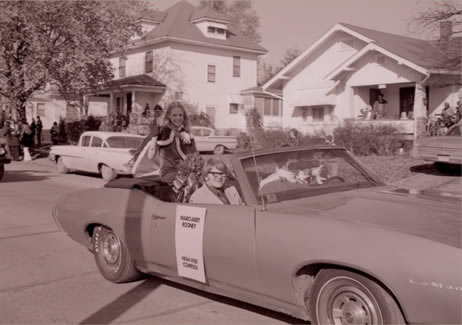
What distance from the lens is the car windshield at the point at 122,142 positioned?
651 inches

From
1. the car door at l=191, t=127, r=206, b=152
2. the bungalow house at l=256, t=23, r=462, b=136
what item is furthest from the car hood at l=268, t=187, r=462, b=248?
the car door at l=191, t=127, r=206, b=152

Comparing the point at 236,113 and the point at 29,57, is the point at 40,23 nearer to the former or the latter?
the point at 29,57

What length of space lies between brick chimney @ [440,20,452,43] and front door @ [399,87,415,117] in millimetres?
7922

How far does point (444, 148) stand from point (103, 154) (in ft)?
31.5

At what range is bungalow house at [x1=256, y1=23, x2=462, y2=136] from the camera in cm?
2325

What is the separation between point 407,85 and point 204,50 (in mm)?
17318

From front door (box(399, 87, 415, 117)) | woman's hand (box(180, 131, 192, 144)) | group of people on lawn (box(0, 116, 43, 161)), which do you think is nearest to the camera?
woman's hand (box(180, 131, 192, 144))

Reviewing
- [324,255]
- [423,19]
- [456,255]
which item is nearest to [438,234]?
[456,255]

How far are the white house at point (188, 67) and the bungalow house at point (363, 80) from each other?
740 cm

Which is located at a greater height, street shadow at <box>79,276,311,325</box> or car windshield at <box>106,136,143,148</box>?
car windshield at <box>106,136,143,148</box>

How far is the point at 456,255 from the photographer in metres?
3.05

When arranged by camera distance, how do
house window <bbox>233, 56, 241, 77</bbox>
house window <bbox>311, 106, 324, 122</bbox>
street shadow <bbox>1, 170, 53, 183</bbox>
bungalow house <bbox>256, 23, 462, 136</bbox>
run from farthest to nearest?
house window <bbox>233, 56, 241, 77</bbox>, house window <bbox>311, 106, 324, 122</bbox>, bungalow house <bbox>256, 23, 462, 136</bbox>, street shadow <bbox>1, 170, 53, 183</bbox>

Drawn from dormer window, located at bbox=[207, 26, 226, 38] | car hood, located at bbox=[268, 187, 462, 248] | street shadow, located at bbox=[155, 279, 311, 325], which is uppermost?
dormer window, located at bbox=[207, 26, 226, 38]

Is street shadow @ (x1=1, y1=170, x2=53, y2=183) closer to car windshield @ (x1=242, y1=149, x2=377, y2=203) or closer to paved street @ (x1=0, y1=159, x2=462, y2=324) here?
paved street @ (x1=0, y1=159, x2=462, y2=324)
